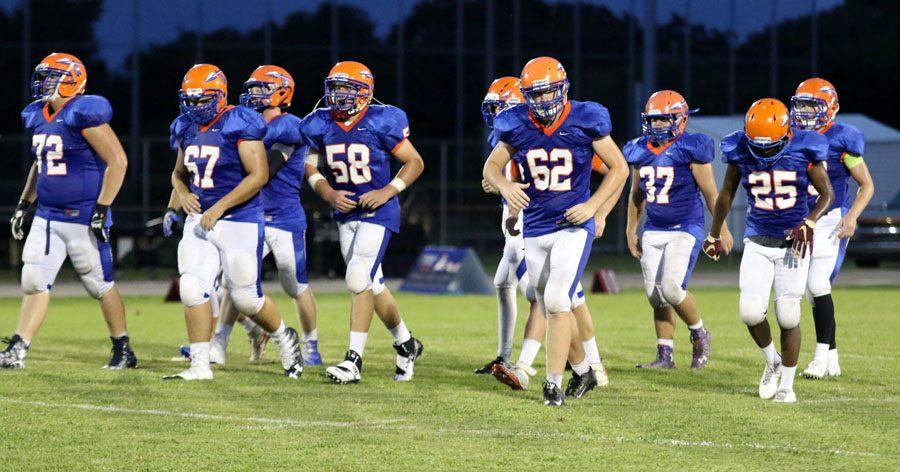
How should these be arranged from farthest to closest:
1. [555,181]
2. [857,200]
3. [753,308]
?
[857,200], [753,308], [555,181]

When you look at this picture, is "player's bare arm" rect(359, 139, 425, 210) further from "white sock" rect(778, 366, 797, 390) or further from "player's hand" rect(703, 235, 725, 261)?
"white sock" rect(778, 366, 797, 390)

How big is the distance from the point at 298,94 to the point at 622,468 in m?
24.1

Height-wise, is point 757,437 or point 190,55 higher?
point 190,55

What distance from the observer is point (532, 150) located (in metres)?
8.29

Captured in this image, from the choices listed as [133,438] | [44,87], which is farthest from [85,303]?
[133,438]

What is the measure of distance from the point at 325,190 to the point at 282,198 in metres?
0.75

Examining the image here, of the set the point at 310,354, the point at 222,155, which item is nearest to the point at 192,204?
the point at 222,155

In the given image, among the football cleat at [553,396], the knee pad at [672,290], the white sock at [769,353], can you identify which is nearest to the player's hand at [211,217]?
the football cleat at [553,396]

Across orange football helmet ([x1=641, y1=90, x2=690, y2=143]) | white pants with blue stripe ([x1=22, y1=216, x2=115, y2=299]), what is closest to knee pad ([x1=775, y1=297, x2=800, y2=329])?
orange football helmet ([x1=641, y1=90, x2=690, y2=143])

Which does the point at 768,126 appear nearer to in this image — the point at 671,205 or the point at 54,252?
the point at 671,205

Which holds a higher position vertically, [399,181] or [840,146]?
[840,146]

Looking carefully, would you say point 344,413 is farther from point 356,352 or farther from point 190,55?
point 190,55

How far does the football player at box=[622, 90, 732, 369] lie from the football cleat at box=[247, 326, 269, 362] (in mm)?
2703

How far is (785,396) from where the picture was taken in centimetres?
832
